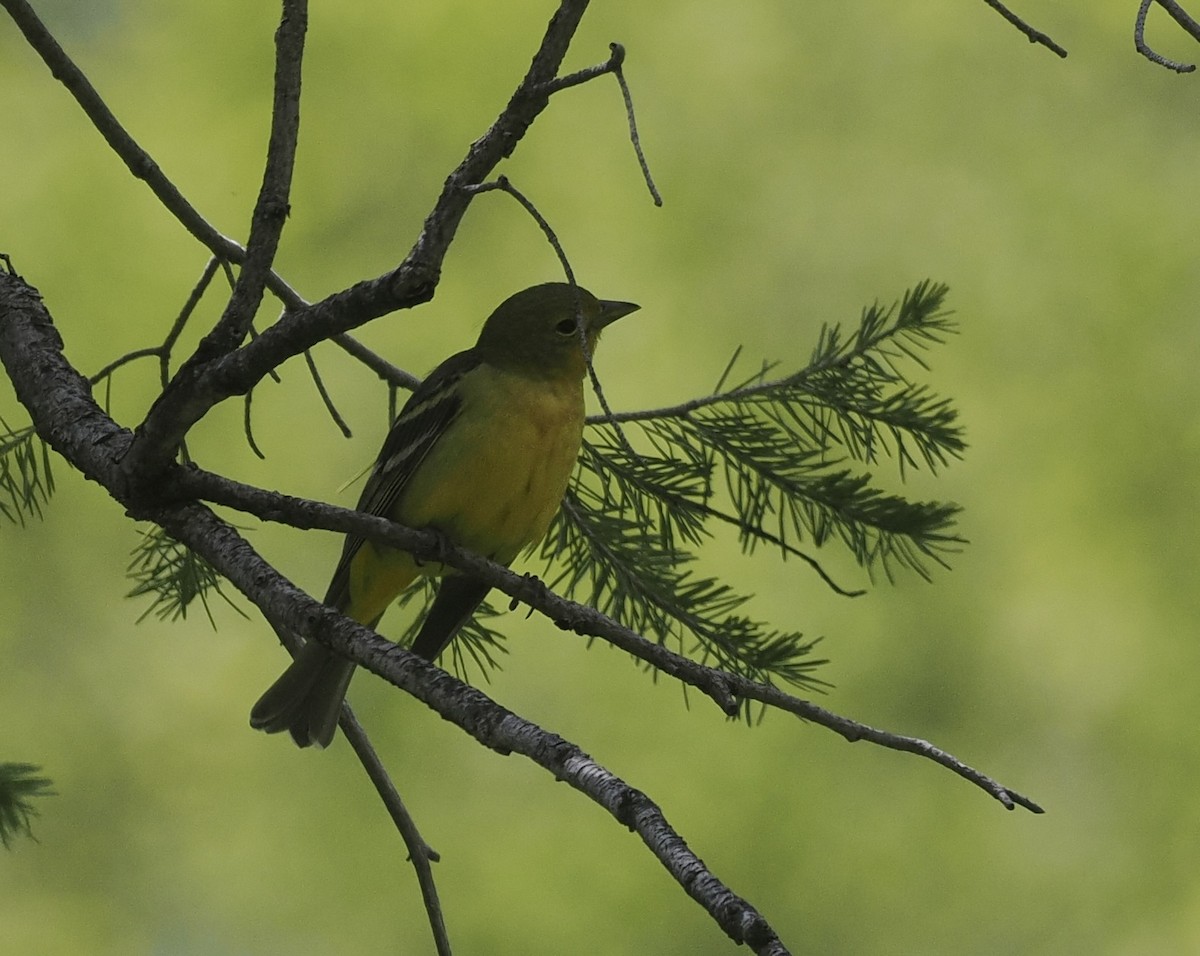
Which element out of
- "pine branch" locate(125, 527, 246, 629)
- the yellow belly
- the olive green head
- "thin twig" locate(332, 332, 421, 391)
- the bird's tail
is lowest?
"pine branch" locate(125, 527, 246, 629)

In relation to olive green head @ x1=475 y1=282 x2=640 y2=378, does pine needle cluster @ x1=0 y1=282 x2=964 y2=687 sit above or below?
below

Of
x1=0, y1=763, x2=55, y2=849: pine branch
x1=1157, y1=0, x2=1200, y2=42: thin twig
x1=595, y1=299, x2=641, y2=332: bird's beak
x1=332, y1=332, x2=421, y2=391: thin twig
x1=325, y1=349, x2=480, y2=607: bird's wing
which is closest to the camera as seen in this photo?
x1=0, y1=763, x2=55, y2=849: pine branch

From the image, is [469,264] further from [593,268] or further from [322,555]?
[322,555]

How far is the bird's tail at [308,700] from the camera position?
3053 millimetres

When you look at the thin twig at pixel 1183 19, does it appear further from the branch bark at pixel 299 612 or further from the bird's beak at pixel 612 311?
the bird's beak at pixel 612 311

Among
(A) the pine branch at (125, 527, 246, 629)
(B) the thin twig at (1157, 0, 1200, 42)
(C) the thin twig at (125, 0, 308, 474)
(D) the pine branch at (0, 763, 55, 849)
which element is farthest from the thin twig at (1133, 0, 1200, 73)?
(A) the pine branch at (125, 527, 246, 629)

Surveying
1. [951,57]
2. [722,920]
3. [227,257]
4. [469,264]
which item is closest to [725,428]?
[227,257]

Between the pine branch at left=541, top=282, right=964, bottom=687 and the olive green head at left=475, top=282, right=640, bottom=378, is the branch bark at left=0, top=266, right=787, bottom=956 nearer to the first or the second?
the pine branch at left=541, top=282, right=964, bottom=687

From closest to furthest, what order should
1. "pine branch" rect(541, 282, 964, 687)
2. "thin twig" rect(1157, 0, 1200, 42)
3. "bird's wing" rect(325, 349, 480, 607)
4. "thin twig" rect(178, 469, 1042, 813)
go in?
1. "thin twig" rect(178, 469, 1042, 813)
2. "thin twig" rect(1157, 0, 1200, 42)
3. "pine branch" rect(541, 282, 964, 687)
4. "bird's wing" rect(325, 349, 480, 607)

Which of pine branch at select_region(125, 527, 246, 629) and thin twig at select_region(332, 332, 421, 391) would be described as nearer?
pine branch at select_region(125, 527, 246, 629)

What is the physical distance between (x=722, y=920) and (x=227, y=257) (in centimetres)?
191

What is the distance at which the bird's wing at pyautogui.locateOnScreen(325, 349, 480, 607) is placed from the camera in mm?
3299

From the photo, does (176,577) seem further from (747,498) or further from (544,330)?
(544,330)

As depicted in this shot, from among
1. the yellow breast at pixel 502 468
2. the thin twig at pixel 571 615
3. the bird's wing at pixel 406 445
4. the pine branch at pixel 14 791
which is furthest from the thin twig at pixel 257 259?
the bird's wing at pixel 406 445
